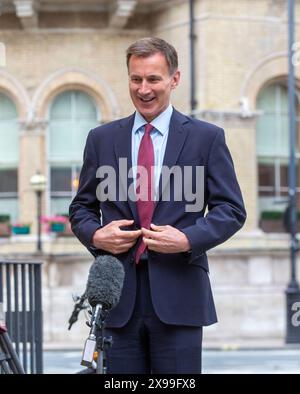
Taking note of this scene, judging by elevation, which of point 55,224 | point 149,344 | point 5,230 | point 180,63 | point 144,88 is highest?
point 180,63

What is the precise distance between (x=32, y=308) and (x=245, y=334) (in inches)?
652

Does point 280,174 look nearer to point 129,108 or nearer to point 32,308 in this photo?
point 129,108

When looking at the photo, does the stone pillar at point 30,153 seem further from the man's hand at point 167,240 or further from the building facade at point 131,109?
the man's hand at point 167,240

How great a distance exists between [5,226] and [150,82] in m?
21.4

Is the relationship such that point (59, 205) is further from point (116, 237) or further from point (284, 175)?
point (116, 237)

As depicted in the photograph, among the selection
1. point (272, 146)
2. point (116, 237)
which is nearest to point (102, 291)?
point (116, 237)

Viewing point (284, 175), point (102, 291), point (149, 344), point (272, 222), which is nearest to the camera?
point (102, 291)

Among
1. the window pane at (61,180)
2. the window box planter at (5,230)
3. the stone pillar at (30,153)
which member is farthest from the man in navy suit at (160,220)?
the window pane at (61,180)

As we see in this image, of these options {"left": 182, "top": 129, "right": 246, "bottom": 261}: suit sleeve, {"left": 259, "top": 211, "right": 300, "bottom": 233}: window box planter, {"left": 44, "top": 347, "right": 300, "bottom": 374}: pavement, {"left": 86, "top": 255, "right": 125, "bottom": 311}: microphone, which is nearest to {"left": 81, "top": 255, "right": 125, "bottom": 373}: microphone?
{"left": 86, "top": 255, "right": 125, "bottom": 311}: microphone

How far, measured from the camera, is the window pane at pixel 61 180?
26.9 m

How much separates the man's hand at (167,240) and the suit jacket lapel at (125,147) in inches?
7.1

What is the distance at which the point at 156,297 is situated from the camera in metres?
5.11

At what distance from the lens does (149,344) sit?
5.19 metres
